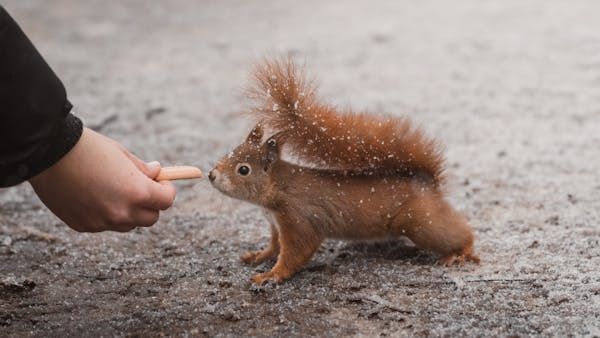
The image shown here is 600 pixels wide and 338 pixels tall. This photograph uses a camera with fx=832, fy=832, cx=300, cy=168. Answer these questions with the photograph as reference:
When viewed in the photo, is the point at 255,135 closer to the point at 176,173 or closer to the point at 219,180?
the point at 219,180

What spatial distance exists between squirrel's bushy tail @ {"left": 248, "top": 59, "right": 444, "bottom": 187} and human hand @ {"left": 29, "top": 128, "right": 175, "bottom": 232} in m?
0.37

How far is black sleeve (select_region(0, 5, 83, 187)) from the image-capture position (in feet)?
4.72

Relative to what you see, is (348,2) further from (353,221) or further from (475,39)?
(353,221)

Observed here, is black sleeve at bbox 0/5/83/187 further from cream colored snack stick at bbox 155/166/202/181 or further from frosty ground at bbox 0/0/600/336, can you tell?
frosty ground at bbox 0/0/600/336

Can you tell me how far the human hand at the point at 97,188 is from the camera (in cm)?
154

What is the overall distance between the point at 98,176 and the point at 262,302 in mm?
480

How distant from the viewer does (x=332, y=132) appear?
1908 mm

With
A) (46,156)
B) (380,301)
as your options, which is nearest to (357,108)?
(380,301)

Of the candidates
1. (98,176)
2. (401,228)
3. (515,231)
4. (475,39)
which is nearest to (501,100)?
(475,39)

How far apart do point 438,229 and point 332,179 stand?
0.27 m

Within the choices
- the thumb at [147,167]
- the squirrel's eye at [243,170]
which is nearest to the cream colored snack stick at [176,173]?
the thumb at [147,167]

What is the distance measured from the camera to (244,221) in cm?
241

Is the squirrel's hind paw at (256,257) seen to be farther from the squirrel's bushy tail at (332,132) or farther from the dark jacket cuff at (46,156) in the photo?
the dark jacket cuff at (46,156)

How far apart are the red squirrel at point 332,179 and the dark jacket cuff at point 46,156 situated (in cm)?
45
